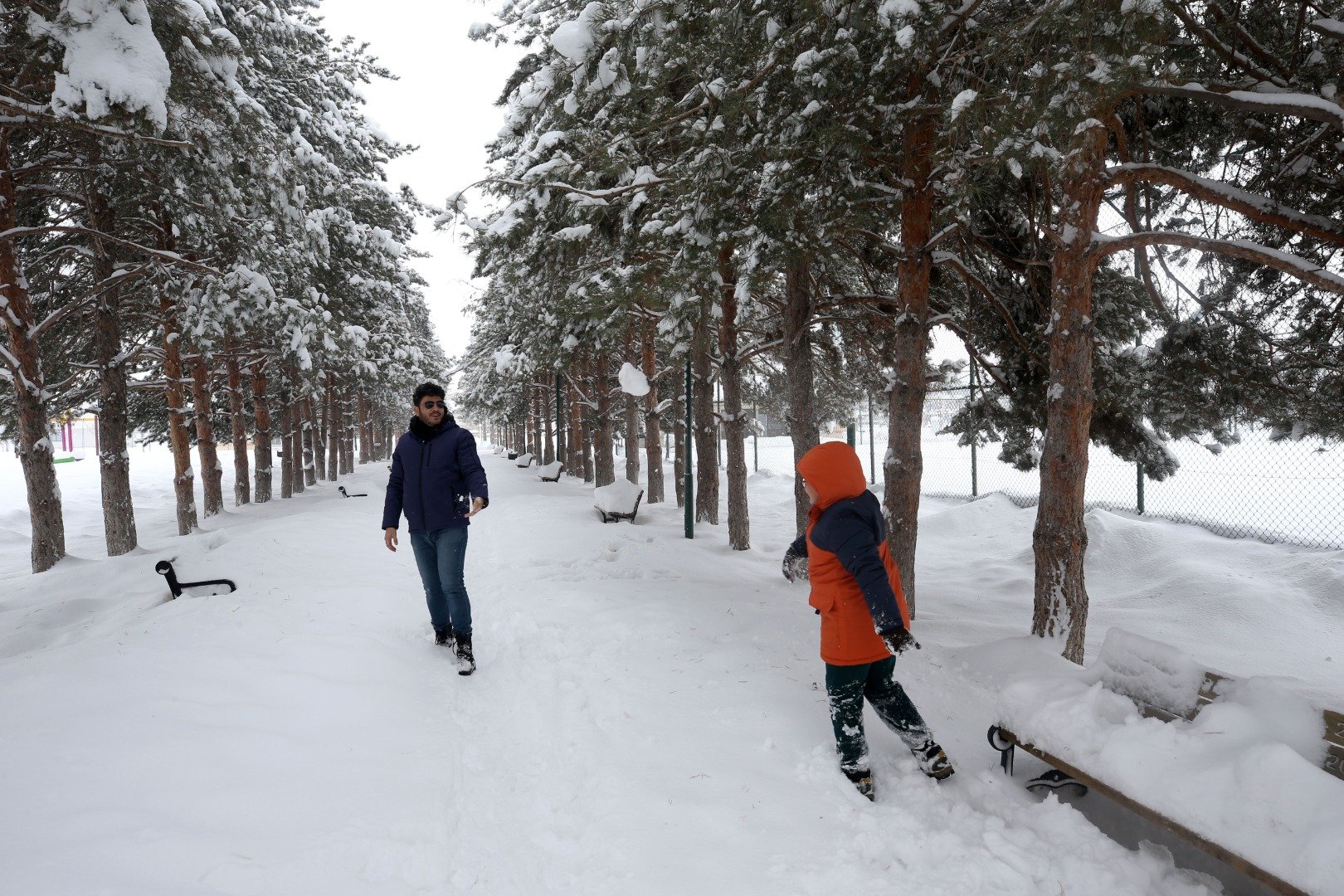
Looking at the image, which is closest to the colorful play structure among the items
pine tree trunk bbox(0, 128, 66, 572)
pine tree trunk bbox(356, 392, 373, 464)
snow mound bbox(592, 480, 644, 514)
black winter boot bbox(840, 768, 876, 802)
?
pine tree trunk bbox(356, 392, 373, 464)

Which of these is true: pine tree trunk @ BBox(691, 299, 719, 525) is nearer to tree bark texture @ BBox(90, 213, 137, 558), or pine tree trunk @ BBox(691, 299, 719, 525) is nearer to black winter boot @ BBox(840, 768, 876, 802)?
black winter boot @ BBox(840, 768, 876, 802)

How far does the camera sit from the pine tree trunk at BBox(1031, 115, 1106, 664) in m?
4.96

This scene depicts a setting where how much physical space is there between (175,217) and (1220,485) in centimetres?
1939

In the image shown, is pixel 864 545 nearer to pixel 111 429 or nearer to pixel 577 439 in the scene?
pixel 111 429

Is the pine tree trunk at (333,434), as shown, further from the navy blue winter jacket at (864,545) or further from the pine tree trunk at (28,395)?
the navy blue winter jacket at (864,545)

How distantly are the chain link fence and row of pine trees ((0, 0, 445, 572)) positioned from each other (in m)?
9.36

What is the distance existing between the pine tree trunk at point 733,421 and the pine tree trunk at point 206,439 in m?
10.9

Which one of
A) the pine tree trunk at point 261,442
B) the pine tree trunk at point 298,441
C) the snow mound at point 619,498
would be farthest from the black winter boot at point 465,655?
the pine tree trunk at point 298,441

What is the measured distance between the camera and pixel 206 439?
46.4 feet

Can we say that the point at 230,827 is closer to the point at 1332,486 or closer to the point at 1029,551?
the point at 1029,551

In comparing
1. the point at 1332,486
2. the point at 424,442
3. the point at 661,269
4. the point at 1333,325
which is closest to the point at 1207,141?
the point at 1333,325

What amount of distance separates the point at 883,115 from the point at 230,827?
630cm

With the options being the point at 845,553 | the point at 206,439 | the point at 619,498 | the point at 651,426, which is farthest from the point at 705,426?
the point at 206,439

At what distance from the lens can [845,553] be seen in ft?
10.1
